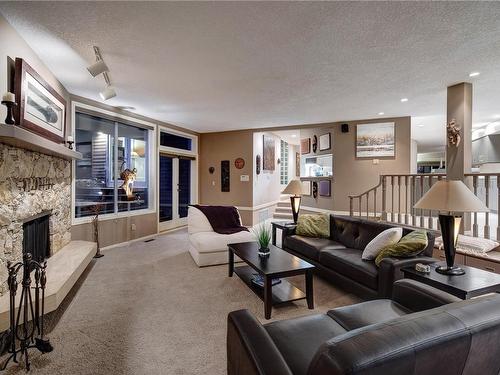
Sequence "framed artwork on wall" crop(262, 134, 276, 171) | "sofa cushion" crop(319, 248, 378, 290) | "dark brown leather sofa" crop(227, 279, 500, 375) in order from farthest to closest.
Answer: "framed artwork on wall" crop(262, 134, 276, 171)
"sofa cushion" crop(319, 248, 378, 290)
"dark brown leather sofa" crop(227, 279, 500, 375)

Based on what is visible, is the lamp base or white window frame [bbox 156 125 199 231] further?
white window frame [bbox 156 125 199 231]

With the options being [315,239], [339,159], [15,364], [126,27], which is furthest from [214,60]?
[339,159]

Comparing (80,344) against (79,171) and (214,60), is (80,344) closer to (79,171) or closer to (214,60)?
(214,60)

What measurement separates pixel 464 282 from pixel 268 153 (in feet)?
21.5

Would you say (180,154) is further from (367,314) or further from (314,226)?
(367,314)

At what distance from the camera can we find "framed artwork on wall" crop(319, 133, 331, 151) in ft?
22.3

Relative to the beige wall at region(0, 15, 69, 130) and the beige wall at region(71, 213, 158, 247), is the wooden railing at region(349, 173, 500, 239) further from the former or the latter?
the beige wall at region(0, 15, 69, 130)

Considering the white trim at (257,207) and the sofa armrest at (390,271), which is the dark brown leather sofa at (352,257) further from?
the white trim at (257,207)

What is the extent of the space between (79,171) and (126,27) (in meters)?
3.06

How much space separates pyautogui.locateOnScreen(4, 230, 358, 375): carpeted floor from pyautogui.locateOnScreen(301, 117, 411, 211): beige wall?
3404 millimetres

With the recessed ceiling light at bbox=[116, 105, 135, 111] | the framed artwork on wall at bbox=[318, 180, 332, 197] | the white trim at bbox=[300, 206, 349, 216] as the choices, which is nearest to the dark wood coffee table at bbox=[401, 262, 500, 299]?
the white trim at bbox=[300, 206, 349, 216]

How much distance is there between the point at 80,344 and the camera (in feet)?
7.09

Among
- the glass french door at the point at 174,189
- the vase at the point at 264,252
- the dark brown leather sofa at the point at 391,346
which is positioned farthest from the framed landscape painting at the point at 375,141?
the dark brown leather sofa at the point at 391,346

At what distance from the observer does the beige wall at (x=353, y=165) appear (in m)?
5.98
